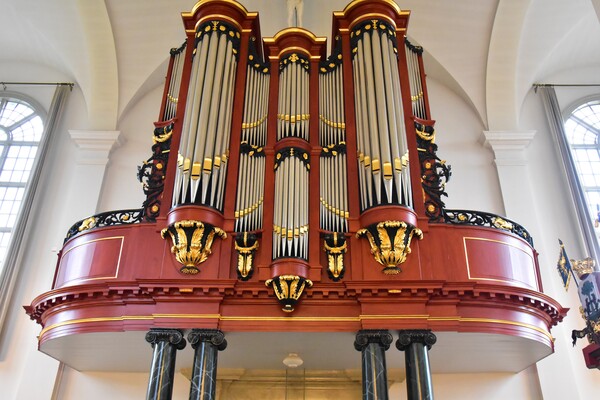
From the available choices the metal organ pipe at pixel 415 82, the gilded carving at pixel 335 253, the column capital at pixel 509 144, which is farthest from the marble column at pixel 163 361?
the column capital at pixel 509 144

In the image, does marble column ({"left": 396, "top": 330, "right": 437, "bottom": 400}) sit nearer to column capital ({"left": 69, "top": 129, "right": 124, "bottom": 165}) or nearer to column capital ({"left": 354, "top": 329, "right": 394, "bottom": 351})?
column capital ({"left": 354, "top": 329, "right": 394, "bottom": 351})

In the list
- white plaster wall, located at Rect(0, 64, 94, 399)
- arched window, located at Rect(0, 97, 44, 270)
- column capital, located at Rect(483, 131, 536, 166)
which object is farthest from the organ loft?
arched window, located at Rect(0, 97, 44, 270)

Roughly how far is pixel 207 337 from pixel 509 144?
7770 millimetres

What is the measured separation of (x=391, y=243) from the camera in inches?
282

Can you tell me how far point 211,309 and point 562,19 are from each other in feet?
31.4

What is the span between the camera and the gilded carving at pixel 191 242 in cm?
717

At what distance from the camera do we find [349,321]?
7027mm

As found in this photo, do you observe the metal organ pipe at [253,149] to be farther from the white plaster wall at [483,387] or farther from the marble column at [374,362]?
the white plaster wall at [483,387]

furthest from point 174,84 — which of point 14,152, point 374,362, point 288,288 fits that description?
point 374,362

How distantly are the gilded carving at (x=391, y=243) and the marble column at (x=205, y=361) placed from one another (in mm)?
2349

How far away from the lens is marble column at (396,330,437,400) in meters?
6.52

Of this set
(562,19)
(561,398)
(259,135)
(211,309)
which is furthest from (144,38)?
(561,398)

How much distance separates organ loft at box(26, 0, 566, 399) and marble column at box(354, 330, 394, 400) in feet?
0.08

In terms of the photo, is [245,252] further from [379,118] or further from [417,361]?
[379,118]
